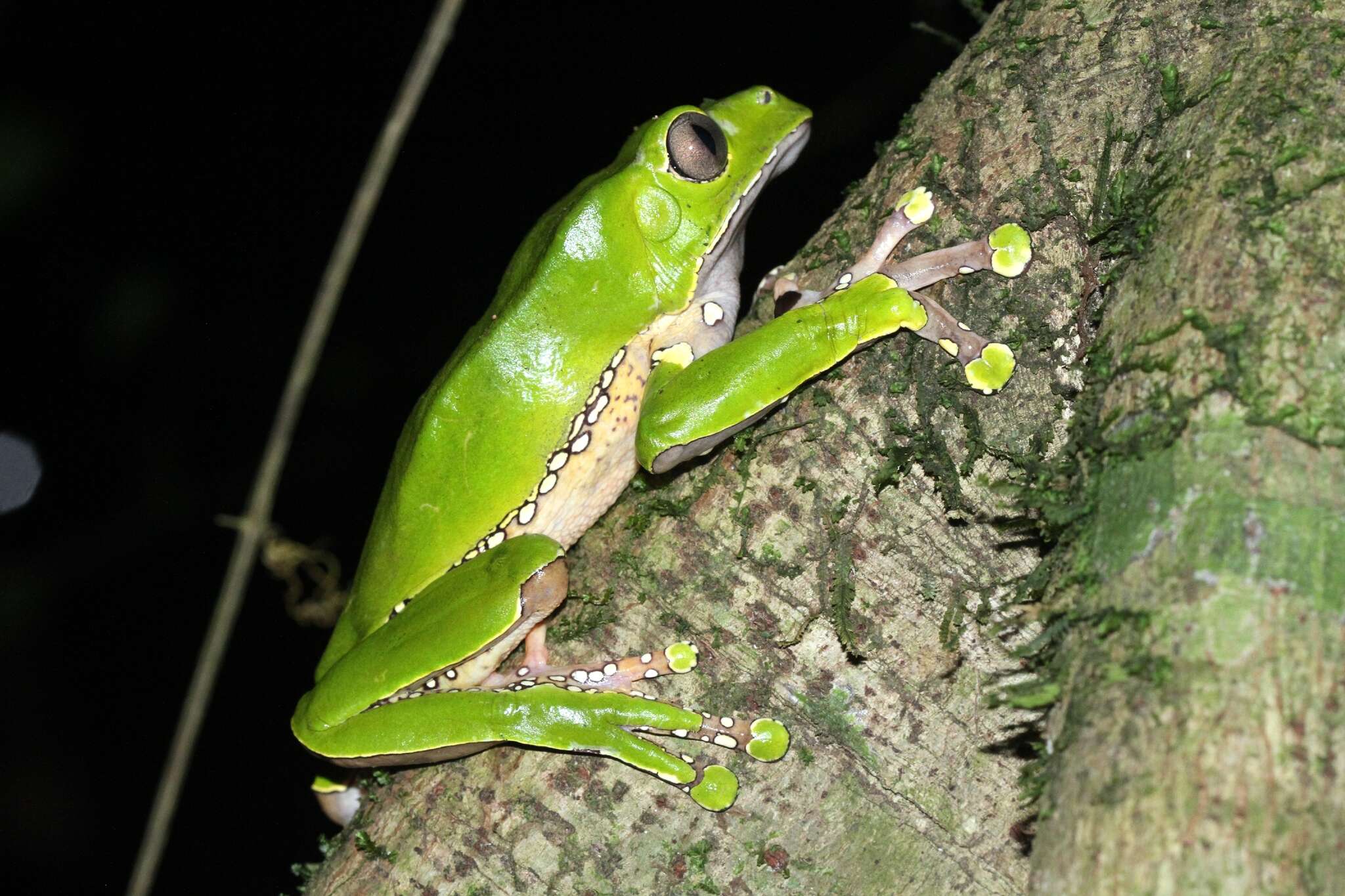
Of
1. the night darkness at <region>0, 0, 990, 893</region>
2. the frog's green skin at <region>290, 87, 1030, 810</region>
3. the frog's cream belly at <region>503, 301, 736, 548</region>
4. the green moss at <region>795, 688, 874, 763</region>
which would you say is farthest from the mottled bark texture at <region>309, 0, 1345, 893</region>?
the night darkness at <region>0, 0, 990, 893</region>

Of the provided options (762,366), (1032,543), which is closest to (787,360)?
Result: (762,366)

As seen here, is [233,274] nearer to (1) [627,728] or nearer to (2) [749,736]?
(1) [627,728]

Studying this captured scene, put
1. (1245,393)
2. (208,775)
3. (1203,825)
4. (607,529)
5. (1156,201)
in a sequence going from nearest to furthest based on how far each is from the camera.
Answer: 1. (1203,825)
2. (1245,393)
3. (1156,201)
4. (607,529)
5. (208,775)

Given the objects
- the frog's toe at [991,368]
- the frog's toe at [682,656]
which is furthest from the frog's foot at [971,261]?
the frog's toe at [682,656]

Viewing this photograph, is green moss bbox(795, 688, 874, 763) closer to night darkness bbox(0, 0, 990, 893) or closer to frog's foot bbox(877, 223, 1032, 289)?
frog's foot bbox(877, 223, 1032, 289)

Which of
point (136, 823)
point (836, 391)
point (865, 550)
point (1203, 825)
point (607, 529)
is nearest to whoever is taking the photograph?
point (1203, 825)

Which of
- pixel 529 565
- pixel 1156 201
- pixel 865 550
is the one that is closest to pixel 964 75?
pixel 1156 201

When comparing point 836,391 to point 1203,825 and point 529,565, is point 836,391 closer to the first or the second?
point 529,565
